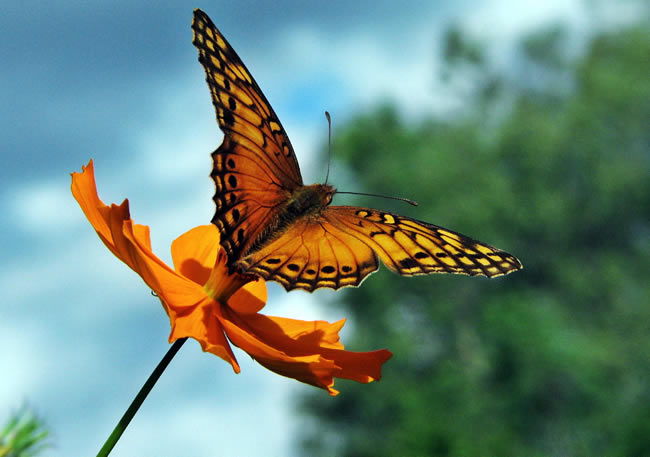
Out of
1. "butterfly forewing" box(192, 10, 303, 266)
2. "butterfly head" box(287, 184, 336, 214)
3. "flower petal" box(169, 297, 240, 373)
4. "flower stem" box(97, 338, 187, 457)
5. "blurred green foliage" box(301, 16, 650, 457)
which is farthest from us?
"blurred green foliage" box(301, 16, 650, 457)

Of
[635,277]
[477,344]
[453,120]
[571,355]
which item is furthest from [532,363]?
[453,120]

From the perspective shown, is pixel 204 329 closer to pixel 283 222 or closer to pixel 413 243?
pixel 283 222

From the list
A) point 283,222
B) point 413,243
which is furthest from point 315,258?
point 413,243

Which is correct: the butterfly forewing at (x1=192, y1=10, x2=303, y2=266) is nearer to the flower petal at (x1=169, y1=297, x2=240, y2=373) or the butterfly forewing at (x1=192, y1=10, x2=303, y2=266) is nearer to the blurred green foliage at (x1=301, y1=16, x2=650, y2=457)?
the flower petal at (x1=169, y1=297, x2=240, y2=373)

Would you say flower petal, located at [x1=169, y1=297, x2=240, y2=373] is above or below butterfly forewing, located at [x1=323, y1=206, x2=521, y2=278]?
below

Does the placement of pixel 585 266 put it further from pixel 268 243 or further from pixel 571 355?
pixel 268 243

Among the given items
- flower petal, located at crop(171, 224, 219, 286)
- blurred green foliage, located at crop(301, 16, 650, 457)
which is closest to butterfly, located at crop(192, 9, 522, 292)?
flower petal, located at crop(171, 224, 219, 286)

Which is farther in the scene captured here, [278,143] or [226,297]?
[278,143]
